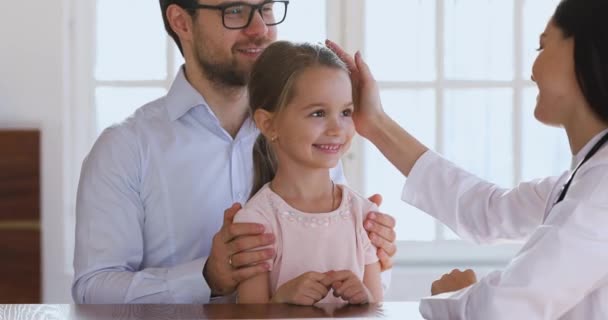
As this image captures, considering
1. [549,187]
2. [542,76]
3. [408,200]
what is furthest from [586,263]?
[408,200]

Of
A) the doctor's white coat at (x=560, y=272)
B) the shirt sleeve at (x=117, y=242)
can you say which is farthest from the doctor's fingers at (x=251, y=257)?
the doctor's white coat at (x=560, y=272)

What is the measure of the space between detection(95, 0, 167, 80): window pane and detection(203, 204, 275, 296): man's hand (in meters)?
3.14

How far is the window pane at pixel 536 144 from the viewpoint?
577 centimetres

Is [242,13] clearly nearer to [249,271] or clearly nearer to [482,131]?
[249,271]

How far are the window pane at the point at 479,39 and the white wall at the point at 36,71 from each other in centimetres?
195

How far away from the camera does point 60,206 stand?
5.52m

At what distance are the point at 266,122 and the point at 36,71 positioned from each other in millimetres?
3099

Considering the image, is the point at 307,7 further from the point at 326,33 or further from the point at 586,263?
the point at 586,263

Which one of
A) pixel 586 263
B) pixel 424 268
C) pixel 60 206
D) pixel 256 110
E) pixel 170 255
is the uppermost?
pixel 256 110

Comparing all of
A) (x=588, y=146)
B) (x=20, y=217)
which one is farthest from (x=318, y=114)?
(x=20, y=217)

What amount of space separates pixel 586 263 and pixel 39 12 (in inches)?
164

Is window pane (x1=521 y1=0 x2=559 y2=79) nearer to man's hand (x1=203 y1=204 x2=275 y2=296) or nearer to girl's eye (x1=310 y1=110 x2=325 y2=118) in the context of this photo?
girl's eye (x1=310 y1=110 x2=325 y2=118)

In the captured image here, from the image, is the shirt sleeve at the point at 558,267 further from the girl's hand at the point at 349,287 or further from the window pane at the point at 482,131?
the window pane at the point at 482,131

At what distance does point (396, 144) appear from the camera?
2.77m
